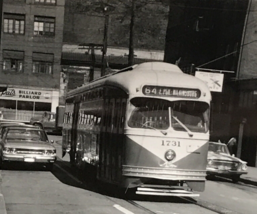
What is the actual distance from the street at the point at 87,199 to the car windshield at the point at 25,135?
140 cm

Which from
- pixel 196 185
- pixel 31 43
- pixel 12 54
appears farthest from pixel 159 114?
pixel 12 54

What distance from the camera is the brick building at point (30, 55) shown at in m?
49.8

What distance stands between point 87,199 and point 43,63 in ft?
134

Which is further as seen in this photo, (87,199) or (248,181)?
(248,181)

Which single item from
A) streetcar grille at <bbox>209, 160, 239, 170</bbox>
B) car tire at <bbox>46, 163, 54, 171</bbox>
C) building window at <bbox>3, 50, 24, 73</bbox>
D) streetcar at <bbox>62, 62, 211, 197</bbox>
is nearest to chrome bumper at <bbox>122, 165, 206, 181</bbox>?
streetcar at <bbox>62, 62, 211, 197</bbox>

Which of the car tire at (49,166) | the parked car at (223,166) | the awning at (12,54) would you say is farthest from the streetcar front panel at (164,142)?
the awning at (12,54)

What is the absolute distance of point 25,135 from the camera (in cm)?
1712

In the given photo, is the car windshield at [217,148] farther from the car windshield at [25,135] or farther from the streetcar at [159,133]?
the streetcar at [159,133]

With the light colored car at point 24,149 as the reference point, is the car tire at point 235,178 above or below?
below

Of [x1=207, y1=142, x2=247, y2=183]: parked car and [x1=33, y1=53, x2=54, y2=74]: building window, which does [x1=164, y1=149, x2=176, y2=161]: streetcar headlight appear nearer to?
[x1=207, y1=142, x2=247, y2=183]: parked car

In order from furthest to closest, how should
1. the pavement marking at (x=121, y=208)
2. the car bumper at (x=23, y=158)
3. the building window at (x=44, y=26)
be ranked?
the building window at (x=44, y=26) < the car bumper at (x=23, y=158) < the pavement marking at (x=121, y=208)

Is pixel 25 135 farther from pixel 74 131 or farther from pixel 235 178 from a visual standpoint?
pixel 235 178

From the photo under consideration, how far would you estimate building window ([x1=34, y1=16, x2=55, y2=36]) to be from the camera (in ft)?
165

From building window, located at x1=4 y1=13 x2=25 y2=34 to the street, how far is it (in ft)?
119
